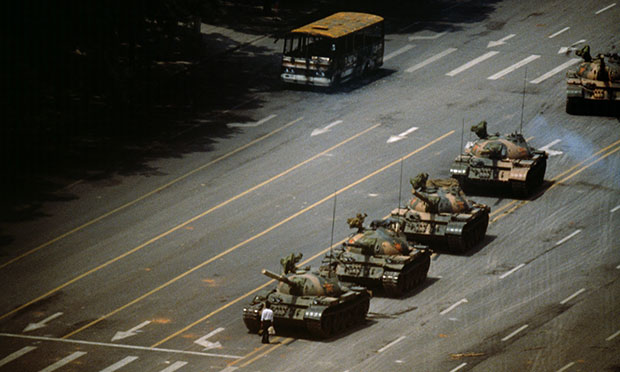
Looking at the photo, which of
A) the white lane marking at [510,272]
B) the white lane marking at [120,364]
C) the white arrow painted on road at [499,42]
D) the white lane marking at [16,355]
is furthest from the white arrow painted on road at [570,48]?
the white lane marking at [16,355]

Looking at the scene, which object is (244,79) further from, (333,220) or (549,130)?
(333,220)

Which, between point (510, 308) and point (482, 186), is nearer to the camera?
point (510, 308)

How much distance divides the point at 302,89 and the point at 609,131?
16.1 meters

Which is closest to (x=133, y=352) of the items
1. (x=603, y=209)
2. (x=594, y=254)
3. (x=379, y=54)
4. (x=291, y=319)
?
(x=291, y=319)

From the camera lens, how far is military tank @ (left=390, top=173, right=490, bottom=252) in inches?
2136

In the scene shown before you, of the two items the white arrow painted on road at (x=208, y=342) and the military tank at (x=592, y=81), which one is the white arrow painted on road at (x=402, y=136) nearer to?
the military tank at (x=592, y=81)

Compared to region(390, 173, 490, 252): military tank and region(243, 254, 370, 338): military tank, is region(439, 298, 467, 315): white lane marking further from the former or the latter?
region(390, 173, 490, 252): military tank

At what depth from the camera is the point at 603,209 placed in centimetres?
5812

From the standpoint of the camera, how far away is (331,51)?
239 ft

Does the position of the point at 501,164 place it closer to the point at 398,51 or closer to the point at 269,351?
the point at 269,351

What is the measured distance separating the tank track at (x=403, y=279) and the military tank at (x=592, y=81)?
2000 cm

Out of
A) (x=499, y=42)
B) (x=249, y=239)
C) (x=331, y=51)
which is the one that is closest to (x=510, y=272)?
(x=249, y=239)

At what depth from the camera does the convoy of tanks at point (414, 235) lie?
153 feet

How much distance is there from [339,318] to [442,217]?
31.3 ft
